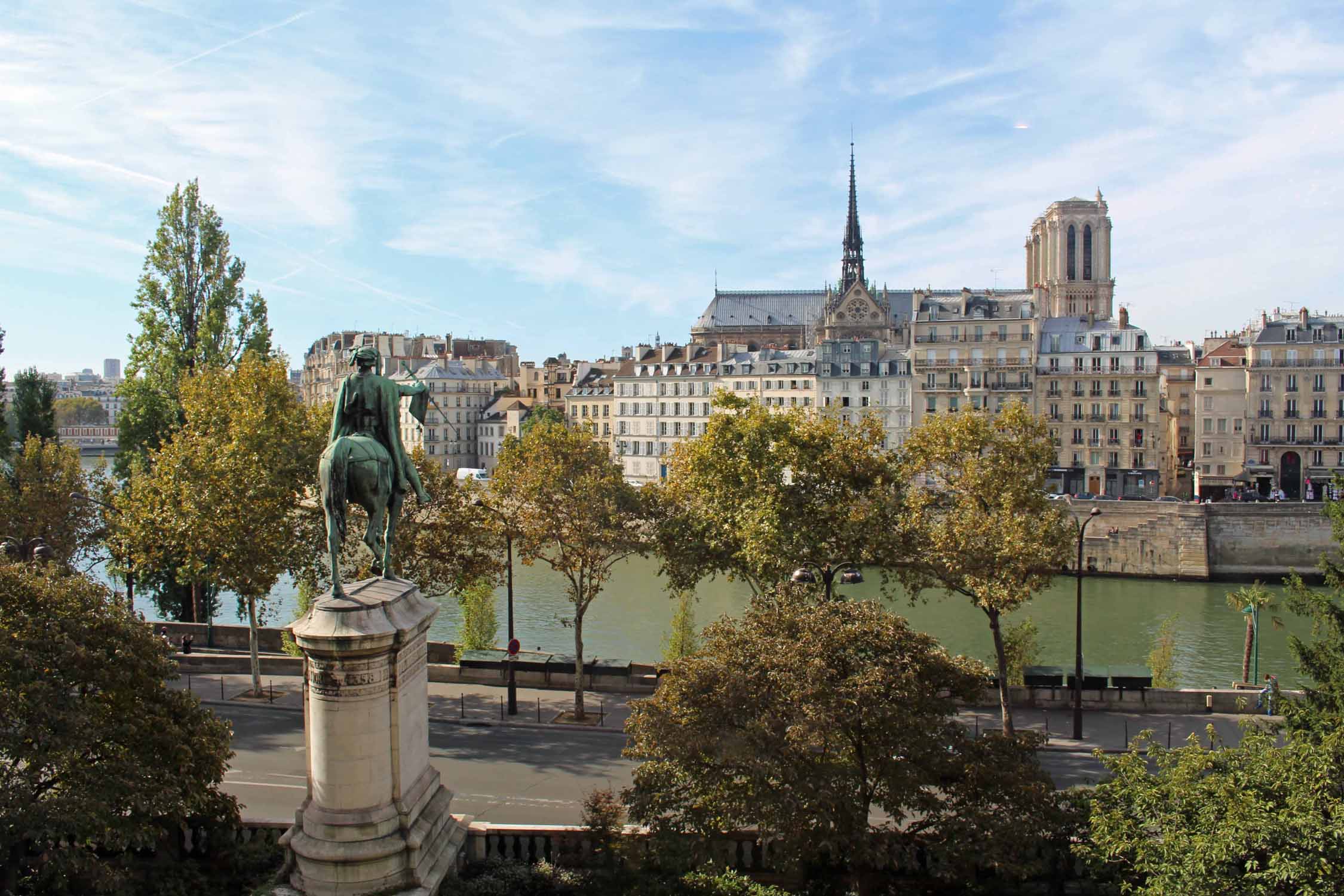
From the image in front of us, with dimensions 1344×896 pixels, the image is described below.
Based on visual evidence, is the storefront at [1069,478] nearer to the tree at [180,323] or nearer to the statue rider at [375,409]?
the tree at [180,323]

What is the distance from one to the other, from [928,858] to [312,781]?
7666 mm

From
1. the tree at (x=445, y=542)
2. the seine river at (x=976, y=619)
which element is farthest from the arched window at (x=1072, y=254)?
the tree at (x=445, y=542)

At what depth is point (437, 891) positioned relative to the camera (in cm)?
1066

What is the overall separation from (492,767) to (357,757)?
9908 millimetres

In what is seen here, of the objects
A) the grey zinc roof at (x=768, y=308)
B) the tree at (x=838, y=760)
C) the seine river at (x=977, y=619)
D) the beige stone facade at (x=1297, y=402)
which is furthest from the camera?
the grey zinc roof at (x=768, y=308)

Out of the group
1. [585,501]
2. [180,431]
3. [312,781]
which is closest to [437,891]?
[312,781]

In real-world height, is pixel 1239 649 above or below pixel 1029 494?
below

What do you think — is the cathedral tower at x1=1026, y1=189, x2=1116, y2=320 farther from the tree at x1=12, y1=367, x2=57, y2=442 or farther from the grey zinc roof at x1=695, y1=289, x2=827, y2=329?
the tree at x1=12, y1=367, x2=57, y2=442

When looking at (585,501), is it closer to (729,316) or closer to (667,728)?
(667,728)

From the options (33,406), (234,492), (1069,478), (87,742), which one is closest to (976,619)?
(1069,478)

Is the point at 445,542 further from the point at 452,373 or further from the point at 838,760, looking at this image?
the point at 452,373

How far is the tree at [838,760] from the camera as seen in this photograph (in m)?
11.8

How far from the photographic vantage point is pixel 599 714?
23.2 meters

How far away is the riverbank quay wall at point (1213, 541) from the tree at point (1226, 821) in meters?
43.6
